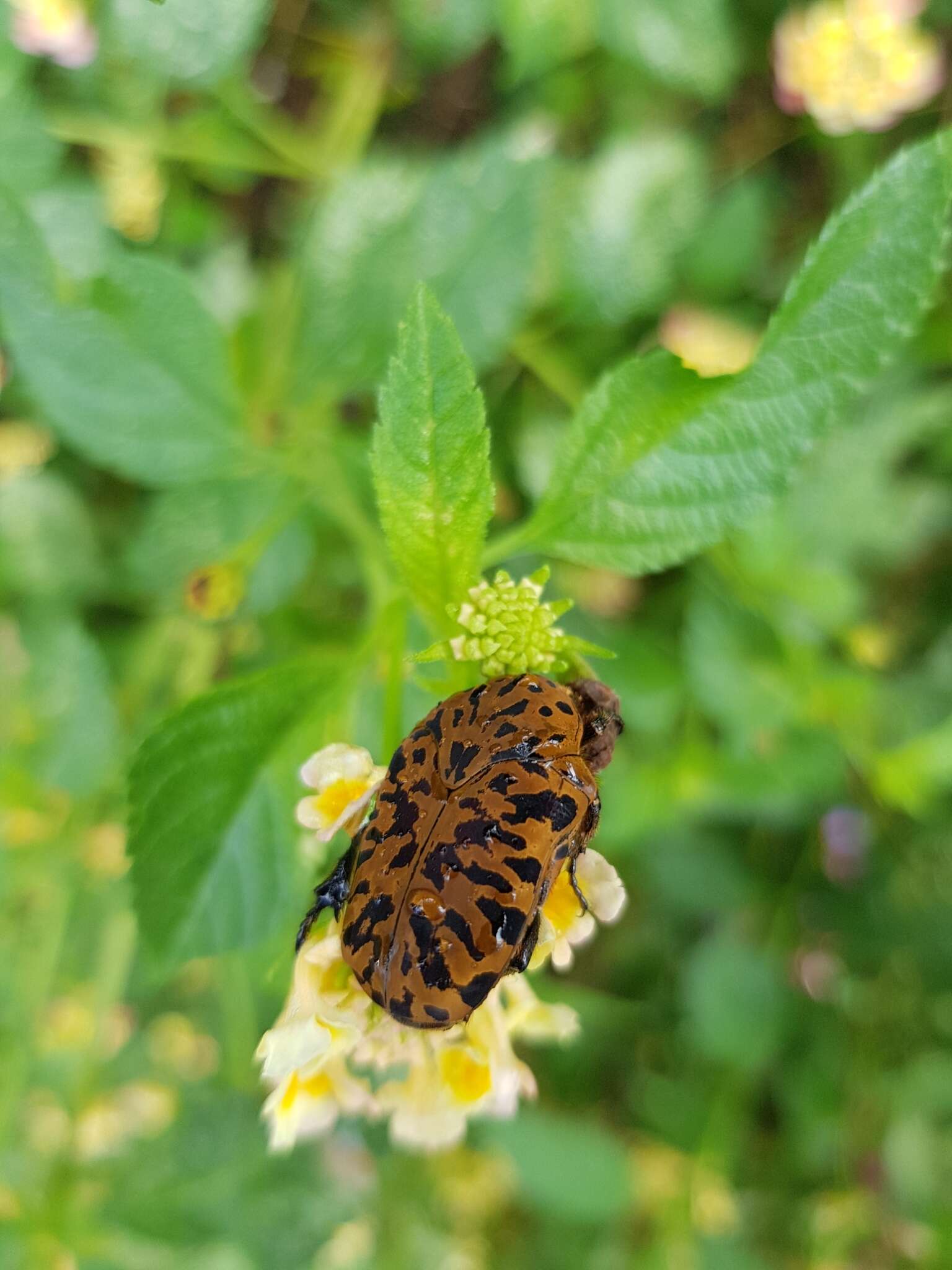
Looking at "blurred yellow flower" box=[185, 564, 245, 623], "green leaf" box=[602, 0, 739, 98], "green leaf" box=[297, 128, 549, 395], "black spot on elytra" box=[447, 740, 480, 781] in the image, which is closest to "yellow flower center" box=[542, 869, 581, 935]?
"black spot on elytra" box=[447, 740, 480, 781]

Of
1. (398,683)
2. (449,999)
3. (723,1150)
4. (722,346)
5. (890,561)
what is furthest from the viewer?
(723,1150)

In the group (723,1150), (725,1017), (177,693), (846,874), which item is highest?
(177,693)

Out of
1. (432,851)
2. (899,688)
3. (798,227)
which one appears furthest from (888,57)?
(432,851)

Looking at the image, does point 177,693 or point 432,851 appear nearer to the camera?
point 432,851

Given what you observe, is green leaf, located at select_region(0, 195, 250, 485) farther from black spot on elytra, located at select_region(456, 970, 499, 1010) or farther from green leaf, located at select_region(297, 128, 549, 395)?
black spot on elytra, located at select_region(456, 970, 499, 1010)

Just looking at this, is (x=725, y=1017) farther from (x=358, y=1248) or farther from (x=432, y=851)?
(x=432, y=851)

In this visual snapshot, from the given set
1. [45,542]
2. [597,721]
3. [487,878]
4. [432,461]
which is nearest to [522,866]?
[487,878]
